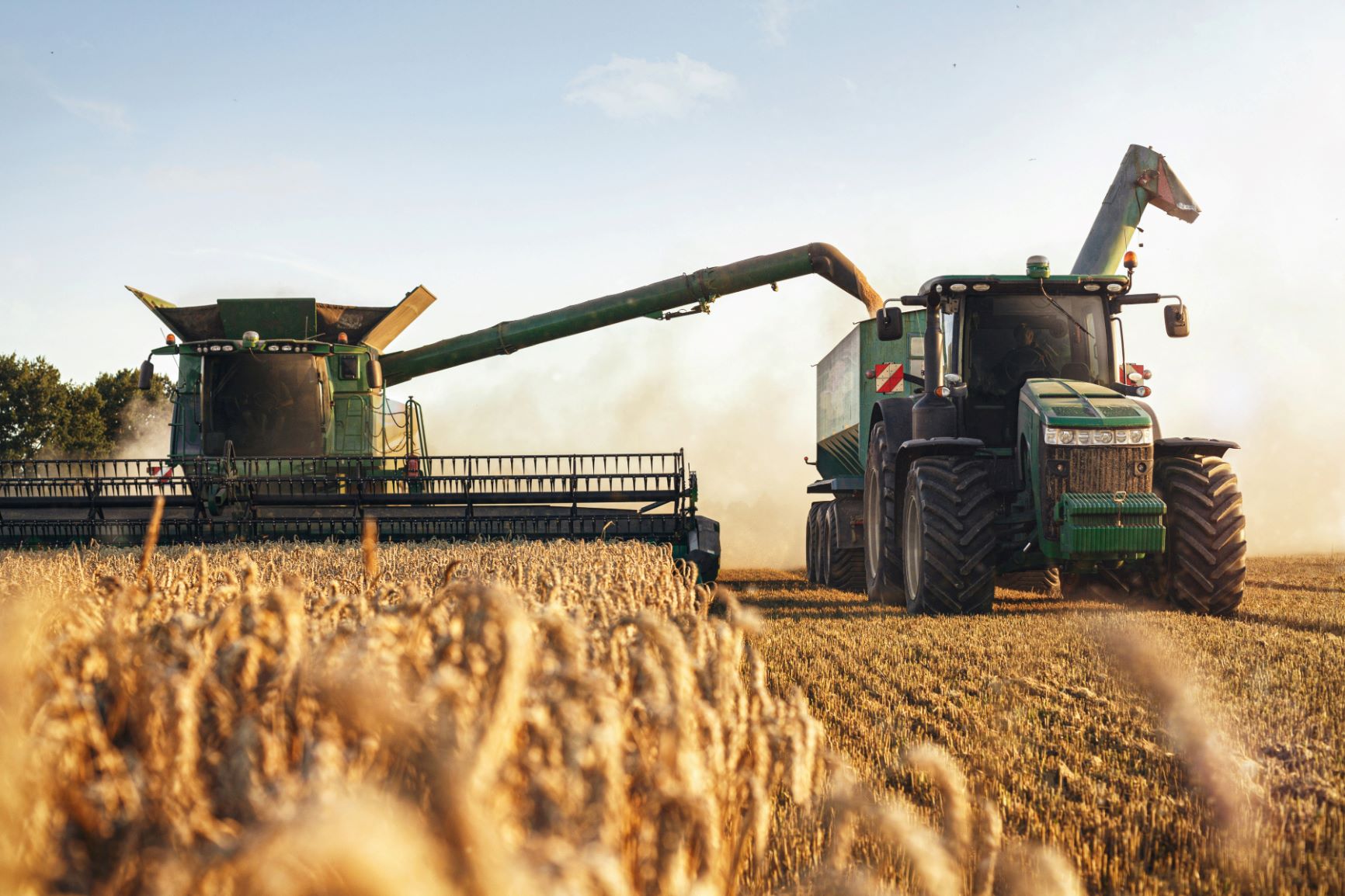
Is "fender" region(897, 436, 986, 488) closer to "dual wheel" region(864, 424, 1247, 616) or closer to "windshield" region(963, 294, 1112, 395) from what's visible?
"dual wheel" region(864, 424, 1247, 616)

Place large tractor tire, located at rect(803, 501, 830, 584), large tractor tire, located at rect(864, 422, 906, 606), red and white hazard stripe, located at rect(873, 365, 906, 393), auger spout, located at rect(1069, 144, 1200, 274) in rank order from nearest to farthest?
large tractor tire, located at rect(864, 422, 906, 606)
red and white hazard stripe, located at rect(873, 365, 906, 393)
auger spout, located at rect(1069, 144, 1200, 274)
large tractor tire, located at rect(803, 501, 830, 584)

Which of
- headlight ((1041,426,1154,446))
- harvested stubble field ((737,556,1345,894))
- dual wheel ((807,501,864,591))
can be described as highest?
headlight ((1041,426,1154,446))

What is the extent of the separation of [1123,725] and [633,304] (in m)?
11.7

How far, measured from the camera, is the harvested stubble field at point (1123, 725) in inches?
122

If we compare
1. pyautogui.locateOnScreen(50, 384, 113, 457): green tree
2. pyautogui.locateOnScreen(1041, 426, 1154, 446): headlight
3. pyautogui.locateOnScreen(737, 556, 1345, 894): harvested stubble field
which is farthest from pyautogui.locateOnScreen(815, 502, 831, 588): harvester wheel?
pyautogui.locateOnScreen(50, 384, 113, 457): green tree

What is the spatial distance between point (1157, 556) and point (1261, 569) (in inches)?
300

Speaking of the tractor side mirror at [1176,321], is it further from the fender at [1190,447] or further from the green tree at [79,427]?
the green tree at [79,427]

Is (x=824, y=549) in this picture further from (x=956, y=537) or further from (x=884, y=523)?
(x=956, y=537)

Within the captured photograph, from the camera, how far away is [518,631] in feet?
4.74

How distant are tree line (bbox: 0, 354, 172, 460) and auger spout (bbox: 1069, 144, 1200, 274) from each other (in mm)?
31925

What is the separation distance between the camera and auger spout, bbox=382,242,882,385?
591 inches

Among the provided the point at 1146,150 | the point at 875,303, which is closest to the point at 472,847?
the point at 875,303

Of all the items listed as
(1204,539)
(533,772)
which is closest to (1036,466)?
(1204,539)

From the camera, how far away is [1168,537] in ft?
27.5
